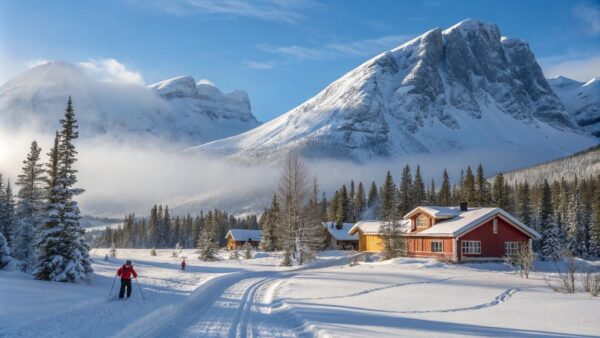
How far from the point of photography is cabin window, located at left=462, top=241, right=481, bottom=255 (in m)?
50.3

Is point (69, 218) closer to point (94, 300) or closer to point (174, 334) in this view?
point (94, 300)

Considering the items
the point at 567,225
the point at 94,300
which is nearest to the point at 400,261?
the point at 94,300

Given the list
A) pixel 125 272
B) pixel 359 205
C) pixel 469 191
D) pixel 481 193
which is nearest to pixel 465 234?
pixel 481 193

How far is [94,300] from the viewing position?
19484 mm

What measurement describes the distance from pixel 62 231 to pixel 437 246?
36911mm

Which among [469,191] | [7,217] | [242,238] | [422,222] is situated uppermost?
[469,191]

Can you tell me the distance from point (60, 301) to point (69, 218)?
1085 cm

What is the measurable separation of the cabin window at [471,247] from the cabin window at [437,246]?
8.35 ft

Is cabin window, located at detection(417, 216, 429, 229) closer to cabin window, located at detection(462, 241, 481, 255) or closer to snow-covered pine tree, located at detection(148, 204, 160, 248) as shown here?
cabin window, located at detection(462, 241, 481, 255)

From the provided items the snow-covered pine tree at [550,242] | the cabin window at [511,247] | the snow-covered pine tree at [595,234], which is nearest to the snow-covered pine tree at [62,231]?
the cabin window at [511,247]

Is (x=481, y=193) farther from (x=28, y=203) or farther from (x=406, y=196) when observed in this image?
(x=28, y=203)

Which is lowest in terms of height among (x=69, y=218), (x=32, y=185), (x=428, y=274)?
(x=428, y=274)

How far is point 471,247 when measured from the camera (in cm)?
5056

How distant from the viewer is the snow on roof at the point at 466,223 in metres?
49.9
